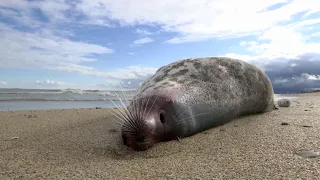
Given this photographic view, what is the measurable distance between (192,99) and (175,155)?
139cm

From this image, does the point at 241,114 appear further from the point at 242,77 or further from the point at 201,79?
the point at 201,79

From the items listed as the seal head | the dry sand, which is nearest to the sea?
the seal head

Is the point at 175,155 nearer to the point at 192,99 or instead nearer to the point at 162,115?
the point at 162,115

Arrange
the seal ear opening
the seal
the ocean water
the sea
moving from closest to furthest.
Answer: the seal
the seal ear opening
the sea
the ocean water

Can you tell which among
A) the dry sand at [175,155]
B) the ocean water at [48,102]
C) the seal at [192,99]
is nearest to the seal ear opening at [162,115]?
the seal at [192,99]

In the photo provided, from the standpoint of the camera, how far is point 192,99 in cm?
467

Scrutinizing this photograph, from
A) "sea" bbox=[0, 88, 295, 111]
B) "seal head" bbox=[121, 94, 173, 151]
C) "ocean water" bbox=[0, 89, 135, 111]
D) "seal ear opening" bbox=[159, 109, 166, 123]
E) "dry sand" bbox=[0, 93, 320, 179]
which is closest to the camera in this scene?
"dry sand" bbox=[0, 93, 320, 179]

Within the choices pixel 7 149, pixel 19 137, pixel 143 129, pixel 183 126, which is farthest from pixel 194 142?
pixel 19 137

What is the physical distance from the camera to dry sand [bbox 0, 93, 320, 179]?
2.77m

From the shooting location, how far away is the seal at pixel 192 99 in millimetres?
3750

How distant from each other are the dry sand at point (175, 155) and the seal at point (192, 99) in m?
0.18

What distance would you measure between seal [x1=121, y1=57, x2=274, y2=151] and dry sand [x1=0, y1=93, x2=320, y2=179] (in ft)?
0.58

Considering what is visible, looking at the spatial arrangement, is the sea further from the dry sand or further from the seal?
the dry sand

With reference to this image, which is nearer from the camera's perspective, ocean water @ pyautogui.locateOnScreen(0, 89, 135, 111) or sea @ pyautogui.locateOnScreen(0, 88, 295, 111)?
sea @ pyautogui.locateOnScreen(0, 88, 295, 111)
